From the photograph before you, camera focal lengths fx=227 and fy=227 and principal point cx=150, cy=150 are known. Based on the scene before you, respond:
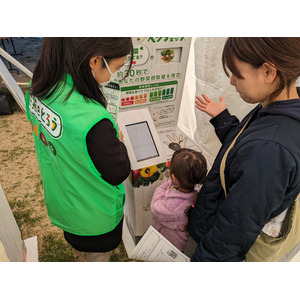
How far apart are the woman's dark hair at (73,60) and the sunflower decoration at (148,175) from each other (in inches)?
22.5

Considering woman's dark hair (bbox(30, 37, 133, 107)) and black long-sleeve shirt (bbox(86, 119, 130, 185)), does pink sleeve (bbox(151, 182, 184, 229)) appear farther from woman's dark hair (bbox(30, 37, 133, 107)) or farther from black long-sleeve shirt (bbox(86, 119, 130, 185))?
woman's dark hair (bbox(30, 37, 133, 107))

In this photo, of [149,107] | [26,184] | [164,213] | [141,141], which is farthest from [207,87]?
[26,184]

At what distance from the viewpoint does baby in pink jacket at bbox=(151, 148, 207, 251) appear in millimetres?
928

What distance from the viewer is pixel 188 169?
922 millimetres

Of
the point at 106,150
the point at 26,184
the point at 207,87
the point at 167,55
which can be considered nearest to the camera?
the point at 106,150

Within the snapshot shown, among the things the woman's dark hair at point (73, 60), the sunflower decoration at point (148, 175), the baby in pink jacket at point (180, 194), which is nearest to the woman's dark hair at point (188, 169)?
the baby in pink jacket at point (180, 194)

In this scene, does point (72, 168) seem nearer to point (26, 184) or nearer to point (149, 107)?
point (149, 107)

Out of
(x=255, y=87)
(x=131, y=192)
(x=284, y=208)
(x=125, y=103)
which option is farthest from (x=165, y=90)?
(x=284, y=208)

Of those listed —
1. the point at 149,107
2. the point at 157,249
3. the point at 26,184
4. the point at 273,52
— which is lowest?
the point at 26,184

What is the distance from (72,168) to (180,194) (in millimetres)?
479

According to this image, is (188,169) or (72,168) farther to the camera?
(188,169)

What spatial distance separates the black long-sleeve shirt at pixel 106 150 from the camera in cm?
61

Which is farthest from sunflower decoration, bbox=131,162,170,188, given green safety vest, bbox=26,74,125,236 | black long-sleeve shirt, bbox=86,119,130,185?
black long-sleeve shirt, bbox=86,119,130,185

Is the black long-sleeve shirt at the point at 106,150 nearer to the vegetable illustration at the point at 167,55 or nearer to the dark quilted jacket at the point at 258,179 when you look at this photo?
the dark quilted jacket at the point at 258,179
